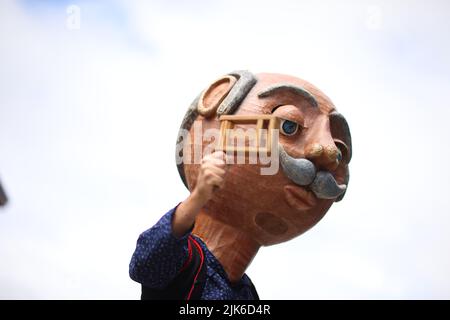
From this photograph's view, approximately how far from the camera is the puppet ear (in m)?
4.54

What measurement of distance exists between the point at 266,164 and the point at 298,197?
323 millimetres

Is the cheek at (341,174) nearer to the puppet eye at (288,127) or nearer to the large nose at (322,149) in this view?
the large nose at (322,149)

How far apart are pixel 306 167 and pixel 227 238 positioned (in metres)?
0.77

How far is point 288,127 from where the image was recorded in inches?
172

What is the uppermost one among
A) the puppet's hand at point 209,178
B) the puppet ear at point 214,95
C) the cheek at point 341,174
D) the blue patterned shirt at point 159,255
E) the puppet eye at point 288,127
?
the puppet ear at point 214,95

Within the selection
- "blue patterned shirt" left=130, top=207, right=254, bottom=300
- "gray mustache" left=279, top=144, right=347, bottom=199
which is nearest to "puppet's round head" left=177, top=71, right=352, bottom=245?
"gray mustache" left=279, top=144, right=347, bottom=199

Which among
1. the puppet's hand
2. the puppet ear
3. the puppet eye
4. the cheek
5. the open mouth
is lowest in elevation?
the open mouth

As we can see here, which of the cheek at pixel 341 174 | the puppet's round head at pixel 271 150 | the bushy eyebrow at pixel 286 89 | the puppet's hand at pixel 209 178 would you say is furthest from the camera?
the cheek at pixel 341 174

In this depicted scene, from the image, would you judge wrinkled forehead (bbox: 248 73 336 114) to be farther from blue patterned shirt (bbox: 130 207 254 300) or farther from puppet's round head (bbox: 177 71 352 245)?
blue patterned shirt (bbox: 130 207 254 300)

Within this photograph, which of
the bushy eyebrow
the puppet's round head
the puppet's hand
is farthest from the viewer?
the bushy eyebrow

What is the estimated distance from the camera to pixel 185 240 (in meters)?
3.97

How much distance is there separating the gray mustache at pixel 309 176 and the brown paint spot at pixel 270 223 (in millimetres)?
313

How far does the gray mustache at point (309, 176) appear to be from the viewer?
4.28m

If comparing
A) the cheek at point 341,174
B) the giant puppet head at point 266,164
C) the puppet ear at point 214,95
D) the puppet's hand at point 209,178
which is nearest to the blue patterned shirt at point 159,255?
the puppet's hand at point 209,178
